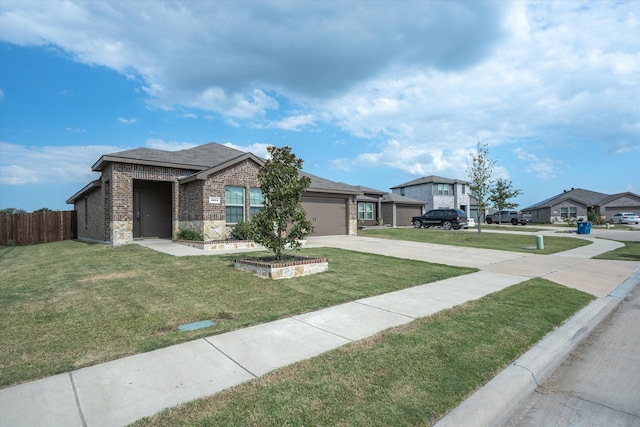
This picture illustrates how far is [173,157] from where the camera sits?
16.7m

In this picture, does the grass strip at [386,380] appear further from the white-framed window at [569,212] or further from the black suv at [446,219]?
the white-framed window at [569,212]

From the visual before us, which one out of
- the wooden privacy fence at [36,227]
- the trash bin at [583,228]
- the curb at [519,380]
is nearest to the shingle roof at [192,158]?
the wooden privacy fence at [36,227]

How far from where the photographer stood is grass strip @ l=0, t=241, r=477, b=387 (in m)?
4.01

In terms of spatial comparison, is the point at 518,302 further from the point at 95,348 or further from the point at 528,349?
the point at 95,348

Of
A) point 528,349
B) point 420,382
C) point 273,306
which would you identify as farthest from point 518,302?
point 273,306

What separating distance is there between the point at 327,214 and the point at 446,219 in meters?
14.4

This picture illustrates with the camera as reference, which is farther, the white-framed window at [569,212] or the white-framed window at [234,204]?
the white-framed window at [569,212]

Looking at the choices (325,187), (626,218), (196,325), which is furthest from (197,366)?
(626,218)

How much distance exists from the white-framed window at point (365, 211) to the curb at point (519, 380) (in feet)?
90.4

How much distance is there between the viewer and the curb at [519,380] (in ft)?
9.36

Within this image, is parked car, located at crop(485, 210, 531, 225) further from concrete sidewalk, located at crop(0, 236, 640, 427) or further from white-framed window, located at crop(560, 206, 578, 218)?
concrete sidewalk, located at crop(0, 236, 640, 427)

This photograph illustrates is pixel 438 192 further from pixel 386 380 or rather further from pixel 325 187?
pixel 386 380

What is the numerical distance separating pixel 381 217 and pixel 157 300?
3172 centimetres

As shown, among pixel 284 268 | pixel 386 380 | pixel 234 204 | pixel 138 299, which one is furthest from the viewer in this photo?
pixel 234 204
